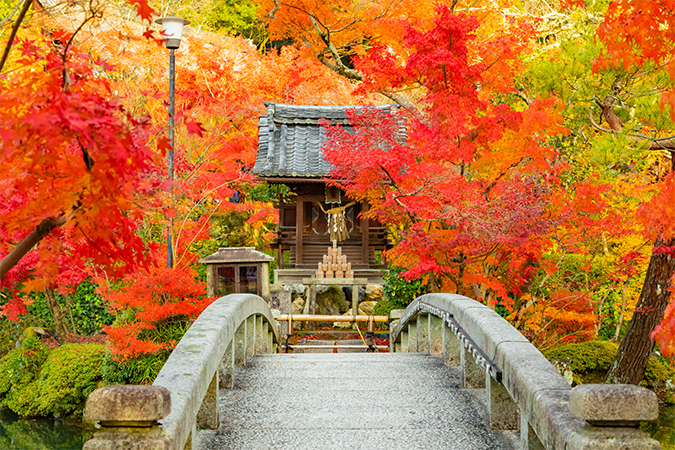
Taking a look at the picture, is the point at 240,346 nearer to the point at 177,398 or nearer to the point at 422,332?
the point at 422,332

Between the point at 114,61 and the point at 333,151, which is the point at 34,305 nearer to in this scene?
the point at 114,61

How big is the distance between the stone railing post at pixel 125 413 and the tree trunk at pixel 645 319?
23.3ft

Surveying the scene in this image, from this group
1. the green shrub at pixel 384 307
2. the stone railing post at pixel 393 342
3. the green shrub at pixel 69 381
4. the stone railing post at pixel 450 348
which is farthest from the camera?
the green shrub at pixel 384 307

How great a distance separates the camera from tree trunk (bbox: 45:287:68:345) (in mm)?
12773

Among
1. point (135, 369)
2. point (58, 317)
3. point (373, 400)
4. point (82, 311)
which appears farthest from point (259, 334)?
point (82, 311)

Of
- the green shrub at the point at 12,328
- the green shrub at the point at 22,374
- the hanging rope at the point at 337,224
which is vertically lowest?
the green shrub at the point at 22,374

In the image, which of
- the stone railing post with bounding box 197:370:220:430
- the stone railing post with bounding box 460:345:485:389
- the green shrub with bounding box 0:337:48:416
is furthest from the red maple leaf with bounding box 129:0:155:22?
the green shrub with bounding box 0:337:48:416

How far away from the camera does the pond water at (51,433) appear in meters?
10.0

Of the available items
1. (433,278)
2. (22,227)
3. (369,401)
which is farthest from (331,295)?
(22,227)

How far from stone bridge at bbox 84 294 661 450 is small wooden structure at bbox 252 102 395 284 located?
31.1 feet

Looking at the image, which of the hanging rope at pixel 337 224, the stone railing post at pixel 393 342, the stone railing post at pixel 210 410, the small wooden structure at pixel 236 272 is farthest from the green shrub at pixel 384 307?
the stone railing post at pixel 210 410

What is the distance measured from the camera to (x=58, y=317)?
42.6 ft

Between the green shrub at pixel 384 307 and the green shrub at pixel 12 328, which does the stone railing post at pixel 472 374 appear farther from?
the green shrub at pixel 12 328

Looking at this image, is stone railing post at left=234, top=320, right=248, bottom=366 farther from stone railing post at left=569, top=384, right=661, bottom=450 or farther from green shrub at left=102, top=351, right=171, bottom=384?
stone railing post at left=569, top=384, right=661, bottom=450
